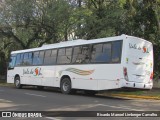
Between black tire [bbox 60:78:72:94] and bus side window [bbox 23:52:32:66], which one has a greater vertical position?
bus side window [bbox 23:52:32:66]

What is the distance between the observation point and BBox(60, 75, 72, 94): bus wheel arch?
23.0 m

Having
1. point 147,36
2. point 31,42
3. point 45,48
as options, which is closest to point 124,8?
point 147,36

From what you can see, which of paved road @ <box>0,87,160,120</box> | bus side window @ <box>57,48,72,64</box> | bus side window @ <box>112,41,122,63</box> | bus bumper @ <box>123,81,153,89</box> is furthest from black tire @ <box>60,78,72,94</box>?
bus bumper @ <box>123,81,153,89</box>

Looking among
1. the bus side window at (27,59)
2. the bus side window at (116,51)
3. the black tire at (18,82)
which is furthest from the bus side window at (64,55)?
the black tire at (18,82)

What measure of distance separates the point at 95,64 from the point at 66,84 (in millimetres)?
3330

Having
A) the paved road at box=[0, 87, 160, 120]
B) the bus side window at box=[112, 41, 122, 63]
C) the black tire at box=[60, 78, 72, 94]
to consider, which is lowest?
the paved road at box=[0, 87, 160, 120]

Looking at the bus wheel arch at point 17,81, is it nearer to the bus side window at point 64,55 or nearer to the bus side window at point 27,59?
the bus side window at point 27,59

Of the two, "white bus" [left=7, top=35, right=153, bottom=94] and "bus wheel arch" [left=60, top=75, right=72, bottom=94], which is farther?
"bus wheel arch" [left=60, top=75, right=72, bottom=94]

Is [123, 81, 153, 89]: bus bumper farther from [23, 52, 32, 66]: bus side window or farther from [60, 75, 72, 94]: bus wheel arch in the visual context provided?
[23, 52, 32, 66]: bus side window

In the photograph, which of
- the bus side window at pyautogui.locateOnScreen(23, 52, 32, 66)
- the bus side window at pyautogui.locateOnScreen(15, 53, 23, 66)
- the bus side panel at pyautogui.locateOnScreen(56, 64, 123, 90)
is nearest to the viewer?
the bus side panel at pyautogui.locateOnScreen(56, 64, 123, 90)

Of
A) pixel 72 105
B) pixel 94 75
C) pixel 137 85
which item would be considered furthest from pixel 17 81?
pixel 72 105

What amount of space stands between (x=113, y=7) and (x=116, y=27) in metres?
3.01

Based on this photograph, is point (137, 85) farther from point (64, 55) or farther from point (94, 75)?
point (64, 55)

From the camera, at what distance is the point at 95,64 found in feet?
68.7
